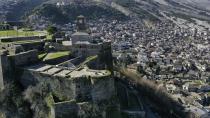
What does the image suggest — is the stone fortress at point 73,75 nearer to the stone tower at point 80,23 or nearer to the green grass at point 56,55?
the green grass at point 56,55

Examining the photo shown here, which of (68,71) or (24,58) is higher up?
(24,58)

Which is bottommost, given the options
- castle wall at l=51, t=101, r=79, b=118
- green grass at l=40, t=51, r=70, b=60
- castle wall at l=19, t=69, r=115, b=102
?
castle wall at l=51, t=101, r=79, b=118

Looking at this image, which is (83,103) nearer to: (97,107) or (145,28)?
(97,107)

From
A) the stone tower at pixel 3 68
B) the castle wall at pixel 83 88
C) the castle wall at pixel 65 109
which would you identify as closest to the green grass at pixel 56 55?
the stone tower at pixel 3 68

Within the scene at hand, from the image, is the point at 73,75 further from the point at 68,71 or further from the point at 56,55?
the point at 56,55

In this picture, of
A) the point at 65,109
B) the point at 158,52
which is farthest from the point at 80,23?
the point at 158,52

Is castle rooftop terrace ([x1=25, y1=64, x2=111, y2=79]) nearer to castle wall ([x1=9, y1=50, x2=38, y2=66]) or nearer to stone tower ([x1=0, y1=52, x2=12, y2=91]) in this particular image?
castle wall ([x1=9, y1=50, x2=38, y2=66])

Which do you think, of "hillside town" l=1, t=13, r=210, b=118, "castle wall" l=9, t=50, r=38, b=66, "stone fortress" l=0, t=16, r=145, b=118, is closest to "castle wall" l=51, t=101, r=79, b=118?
"stone fortress" l=0, t=16, r=145, b=118

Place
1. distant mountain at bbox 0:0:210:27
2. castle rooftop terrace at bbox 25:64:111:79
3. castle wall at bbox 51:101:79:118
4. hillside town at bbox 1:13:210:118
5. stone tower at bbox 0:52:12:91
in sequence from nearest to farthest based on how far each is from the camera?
1. castle wall at bbox 51:101:79:118
2. castle rooftop terrace at bbox 25:64:111:79
3. stone tower at bbox 0:52:12:91
4. hillside town at bbox 1:13:210:118
5. distant mountain at bbox 0:0:210:27

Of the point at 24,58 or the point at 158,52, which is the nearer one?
the point at 24,58
